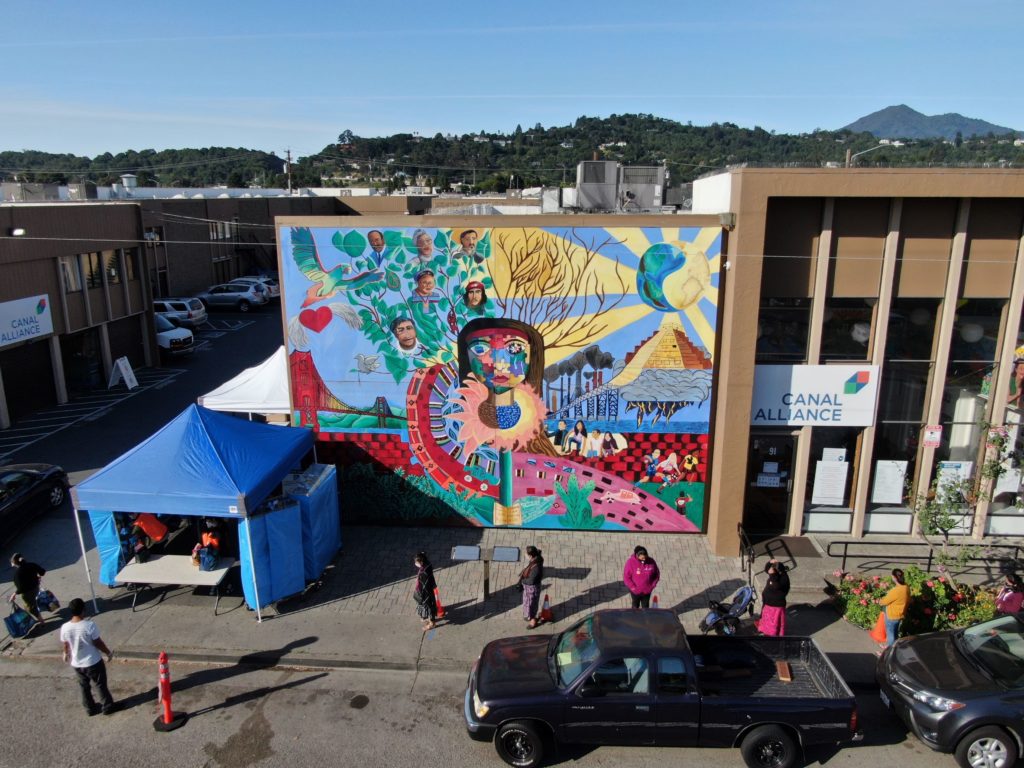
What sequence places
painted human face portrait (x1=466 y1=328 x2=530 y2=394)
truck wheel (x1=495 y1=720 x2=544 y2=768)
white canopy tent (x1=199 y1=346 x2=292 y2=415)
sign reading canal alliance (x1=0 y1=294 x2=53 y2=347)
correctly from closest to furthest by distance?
truck wheel (x1=495 y1=720 x2=544 y2=768) → painted human face portrait (x1=466 y1=328 x2=530 y2=394) → white canopy tent (x1=199 y1=346 x2=292 y2=415) → sign reading canal alliance (x1=0 y1=294 x2=53 y2=347)

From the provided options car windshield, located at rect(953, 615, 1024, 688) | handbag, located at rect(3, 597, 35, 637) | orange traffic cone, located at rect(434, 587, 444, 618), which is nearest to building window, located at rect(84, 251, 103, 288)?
handbag, located at rect(3, 597, 35, 637)

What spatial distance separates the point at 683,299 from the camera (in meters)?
12.9

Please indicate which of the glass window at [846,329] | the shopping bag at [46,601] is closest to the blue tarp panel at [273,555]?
the shopping bag at [46,601]

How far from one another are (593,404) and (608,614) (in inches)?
193

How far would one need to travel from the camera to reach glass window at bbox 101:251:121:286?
79.1ft

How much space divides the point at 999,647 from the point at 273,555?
32.5ft

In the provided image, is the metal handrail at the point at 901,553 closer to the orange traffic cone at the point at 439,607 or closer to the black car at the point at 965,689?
the black car at the point at 965,689

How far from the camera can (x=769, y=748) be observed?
323 inches

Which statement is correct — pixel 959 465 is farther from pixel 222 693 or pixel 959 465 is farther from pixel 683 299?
pixel 222 693

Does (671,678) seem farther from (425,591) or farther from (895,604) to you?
(895,604)

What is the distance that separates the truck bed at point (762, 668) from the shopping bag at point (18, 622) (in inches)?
371

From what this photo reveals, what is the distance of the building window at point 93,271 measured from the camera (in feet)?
76.1

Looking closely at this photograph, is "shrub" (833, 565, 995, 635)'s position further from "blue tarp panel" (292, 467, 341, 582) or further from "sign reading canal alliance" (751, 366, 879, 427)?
"blue tarp panel" (292, 467, 341, 582)

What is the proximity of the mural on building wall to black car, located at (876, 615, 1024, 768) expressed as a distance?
4989mm
